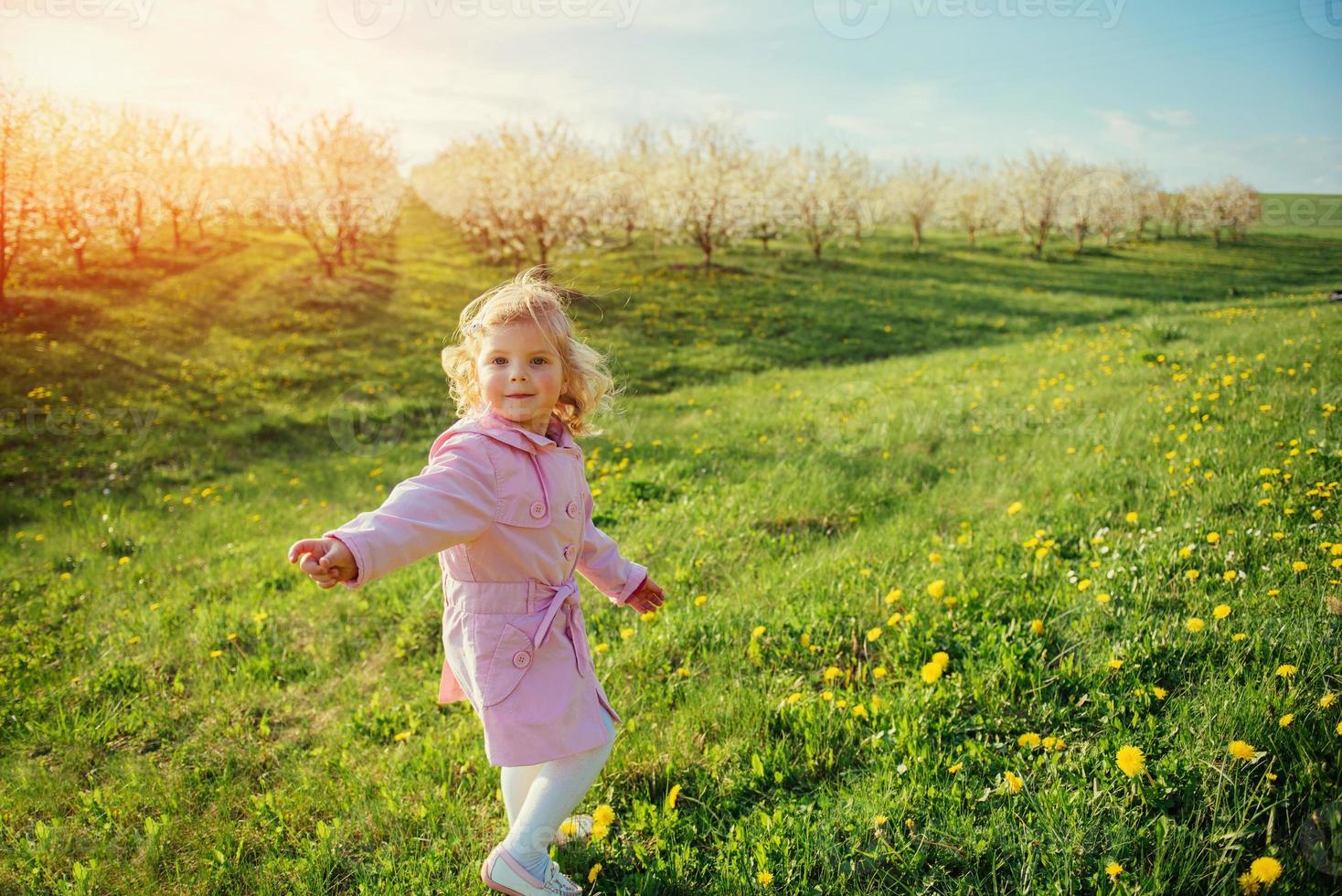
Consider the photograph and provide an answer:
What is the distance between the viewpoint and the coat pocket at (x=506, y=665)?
6.92ft

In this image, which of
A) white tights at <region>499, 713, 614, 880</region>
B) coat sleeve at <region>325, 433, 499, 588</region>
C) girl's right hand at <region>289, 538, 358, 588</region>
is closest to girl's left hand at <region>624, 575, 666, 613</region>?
white tights at <region>499, 713, 614, 880</region>

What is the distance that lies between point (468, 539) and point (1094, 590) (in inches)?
108

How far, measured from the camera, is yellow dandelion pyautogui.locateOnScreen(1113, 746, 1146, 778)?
2.08 m

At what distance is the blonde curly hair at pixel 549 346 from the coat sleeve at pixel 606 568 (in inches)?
12.5

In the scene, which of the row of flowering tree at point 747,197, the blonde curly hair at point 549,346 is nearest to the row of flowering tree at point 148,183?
the row of flowering tree at point 747,197

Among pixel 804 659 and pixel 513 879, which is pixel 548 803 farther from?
pixel 804 659

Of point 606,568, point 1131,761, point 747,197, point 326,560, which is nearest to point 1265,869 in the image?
point 1131,761

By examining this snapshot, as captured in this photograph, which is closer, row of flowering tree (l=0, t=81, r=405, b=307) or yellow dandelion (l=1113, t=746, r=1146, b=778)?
yellow dandelion (l=1113, t=746, r=1146, b=778)

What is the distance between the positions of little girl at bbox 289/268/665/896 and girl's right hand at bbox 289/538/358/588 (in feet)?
0.29

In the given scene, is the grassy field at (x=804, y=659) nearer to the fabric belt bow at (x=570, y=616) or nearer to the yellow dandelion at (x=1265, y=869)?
the yellow dandelion at (x=1265, y=869)

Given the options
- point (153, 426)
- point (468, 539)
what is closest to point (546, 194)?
point (153, 426)

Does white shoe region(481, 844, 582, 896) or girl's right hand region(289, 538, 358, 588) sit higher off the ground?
girl's right hand region(289, 538, 358, 588)

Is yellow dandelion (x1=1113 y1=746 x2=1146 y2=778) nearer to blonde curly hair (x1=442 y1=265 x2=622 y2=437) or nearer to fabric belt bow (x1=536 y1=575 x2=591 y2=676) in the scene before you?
fabric belt bow (x1=536 y1=575 x2=591 y2=676)

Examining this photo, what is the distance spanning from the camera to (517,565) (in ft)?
7.18
